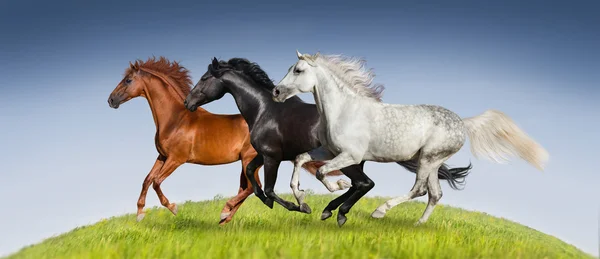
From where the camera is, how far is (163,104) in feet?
28.3

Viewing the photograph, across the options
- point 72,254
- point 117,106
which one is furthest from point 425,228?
point 117,106

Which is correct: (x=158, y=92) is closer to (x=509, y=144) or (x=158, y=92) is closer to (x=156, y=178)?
(x=156, y=178)

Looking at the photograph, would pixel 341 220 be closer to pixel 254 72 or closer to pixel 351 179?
pixel 351 179

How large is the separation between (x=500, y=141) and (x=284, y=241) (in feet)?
10.0

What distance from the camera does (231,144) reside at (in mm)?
8289

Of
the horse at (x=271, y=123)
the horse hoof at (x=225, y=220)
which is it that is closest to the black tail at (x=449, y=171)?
the horse at (x=271, y=123)

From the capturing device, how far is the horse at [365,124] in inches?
236

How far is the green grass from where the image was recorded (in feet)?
16.6

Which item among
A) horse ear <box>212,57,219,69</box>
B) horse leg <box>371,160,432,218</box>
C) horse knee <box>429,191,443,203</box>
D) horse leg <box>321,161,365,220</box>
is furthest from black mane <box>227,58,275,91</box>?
horse knee <box>429,191,443,203</box>

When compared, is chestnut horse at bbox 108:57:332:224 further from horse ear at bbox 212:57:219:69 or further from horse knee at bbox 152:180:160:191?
horse ear at bbox 212:57:219:69

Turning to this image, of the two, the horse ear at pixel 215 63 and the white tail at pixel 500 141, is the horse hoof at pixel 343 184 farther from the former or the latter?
the horse ear at pixel 215 63

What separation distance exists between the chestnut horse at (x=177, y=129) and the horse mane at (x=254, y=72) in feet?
4.18

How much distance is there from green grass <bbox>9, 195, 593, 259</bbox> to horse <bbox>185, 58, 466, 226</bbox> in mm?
493

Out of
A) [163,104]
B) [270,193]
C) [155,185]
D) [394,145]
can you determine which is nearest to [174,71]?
[163,104]
